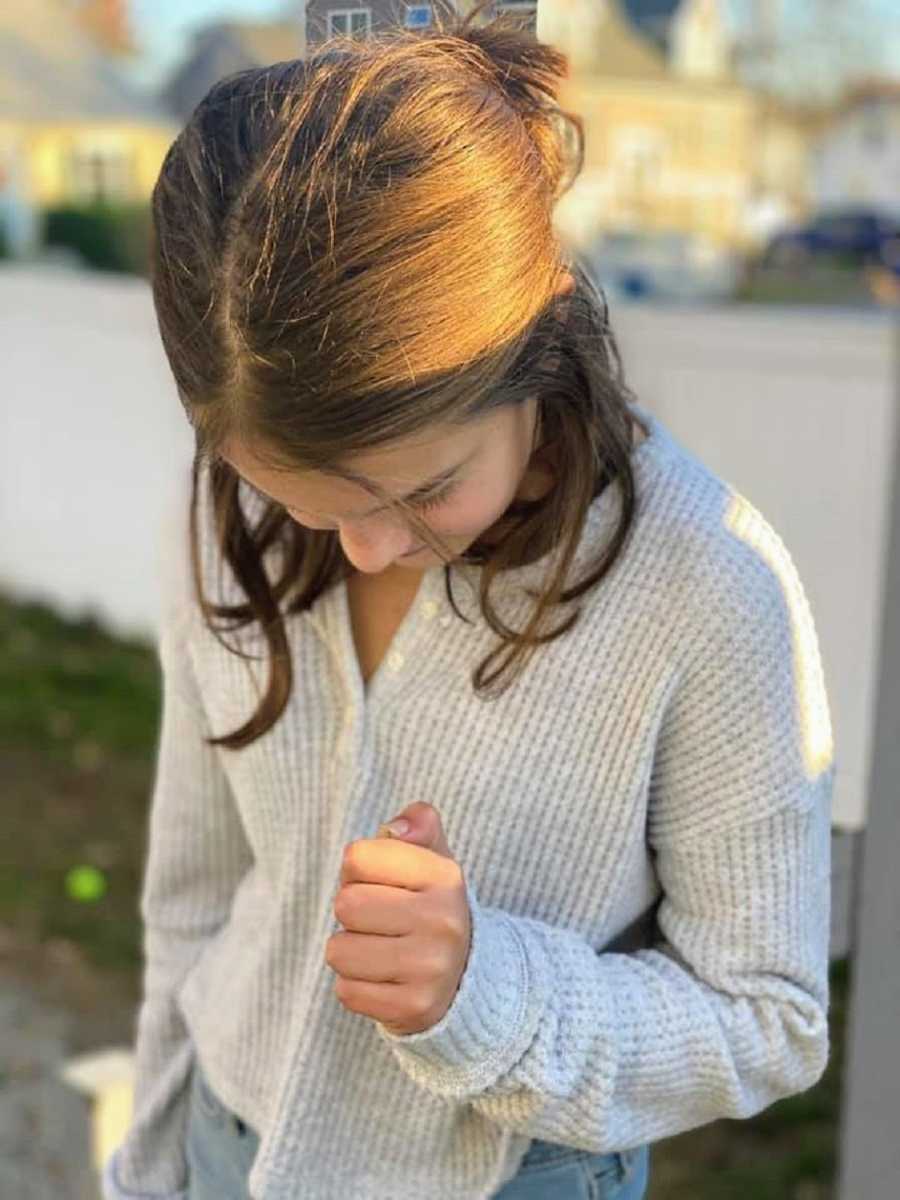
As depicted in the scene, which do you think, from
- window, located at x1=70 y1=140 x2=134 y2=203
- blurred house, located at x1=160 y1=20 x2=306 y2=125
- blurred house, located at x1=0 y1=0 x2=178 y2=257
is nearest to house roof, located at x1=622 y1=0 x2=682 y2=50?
blurred house, located at x1=160 y1=20 x2=306 y2=125

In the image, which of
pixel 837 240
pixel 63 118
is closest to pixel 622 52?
pixel 837 240

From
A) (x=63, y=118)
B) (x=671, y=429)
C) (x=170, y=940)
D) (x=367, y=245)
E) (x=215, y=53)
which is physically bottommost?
(x=63, y=118)

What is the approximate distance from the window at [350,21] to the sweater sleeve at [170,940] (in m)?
0.68

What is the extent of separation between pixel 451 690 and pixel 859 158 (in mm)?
14460

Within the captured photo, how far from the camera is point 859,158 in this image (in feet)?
47.6

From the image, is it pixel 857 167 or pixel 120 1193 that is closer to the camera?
pixel 120 1193

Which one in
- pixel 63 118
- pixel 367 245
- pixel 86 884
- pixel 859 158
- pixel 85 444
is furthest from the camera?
pixel 63 118

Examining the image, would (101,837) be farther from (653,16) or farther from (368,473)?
(653,16)

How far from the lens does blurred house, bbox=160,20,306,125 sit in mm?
8909

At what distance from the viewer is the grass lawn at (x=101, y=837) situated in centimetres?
292

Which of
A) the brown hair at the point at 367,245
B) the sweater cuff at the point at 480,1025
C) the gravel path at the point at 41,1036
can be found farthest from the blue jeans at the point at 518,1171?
the gravel path at the point at 41,1036

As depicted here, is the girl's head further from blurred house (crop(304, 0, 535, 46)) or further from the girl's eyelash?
blurred house (crop(304, 0, 535, 46))

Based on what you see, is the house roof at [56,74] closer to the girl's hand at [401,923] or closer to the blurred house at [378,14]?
the blurred house at [378,14]

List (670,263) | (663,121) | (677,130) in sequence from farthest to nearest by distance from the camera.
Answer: (663,121), (677,130), (670,263)
